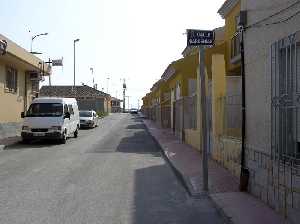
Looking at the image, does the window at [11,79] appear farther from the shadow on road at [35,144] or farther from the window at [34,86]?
the window at [34,86]

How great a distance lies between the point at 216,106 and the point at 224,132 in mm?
1197

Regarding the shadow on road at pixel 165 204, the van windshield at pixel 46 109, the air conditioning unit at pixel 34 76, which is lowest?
the shadow on road at pixel 165 204

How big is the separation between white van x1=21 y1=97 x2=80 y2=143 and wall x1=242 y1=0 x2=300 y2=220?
14983mm

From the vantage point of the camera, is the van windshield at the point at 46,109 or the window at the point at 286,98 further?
the van windshield at the point at 46,109

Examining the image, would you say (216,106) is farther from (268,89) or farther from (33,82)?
(33,82)

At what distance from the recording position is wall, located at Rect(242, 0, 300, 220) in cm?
770

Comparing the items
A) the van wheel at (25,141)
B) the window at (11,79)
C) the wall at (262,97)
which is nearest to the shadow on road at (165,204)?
the wall at (262,97)

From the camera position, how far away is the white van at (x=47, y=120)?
76.7 ft

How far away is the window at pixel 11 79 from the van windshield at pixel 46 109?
3.82 metres

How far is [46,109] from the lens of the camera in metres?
24.4

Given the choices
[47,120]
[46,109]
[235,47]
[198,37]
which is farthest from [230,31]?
[198,37]

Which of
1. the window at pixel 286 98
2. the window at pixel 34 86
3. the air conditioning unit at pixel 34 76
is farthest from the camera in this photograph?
the window at pixel 34 86

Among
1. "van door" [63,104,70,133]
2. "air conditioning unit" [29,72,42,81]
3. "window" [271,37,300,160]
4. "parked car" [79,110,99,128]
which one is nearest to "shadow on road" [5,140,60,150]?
"van door" [63,104,70,133]

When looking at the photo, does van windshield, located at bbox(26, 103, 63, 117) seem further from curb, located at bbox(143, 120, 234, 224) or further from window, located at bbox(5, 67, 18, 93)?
curb, located at bbox(143, 120, 234, 224)
